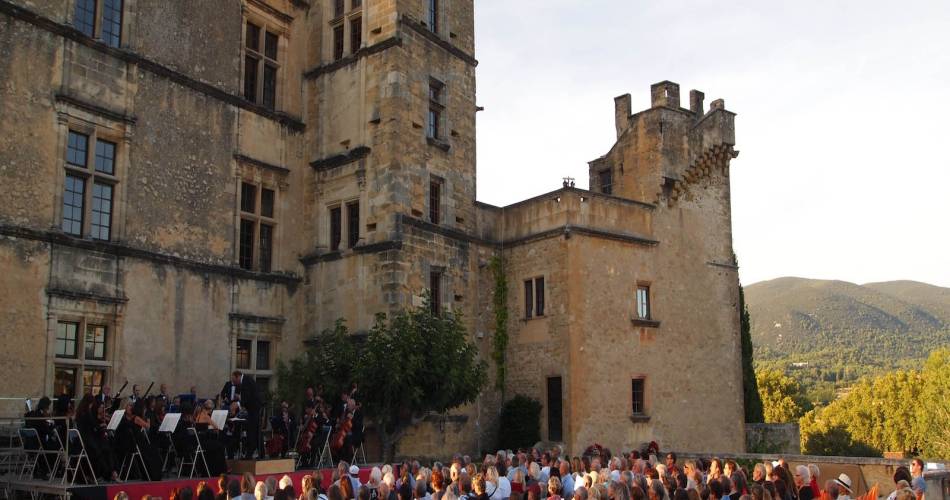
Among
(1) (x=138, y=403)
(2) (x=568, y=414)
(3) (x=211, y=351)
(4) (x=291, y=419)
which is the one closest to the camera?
(1) (x=138, y=403)

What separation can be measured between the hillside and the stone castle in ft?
317

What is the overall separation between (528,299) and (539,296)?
43 centimetres

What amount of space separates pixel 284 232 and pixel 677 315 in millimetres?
11469

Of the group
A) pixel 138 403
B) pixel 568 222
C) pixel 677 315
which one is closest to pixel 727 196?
pixel 677 315

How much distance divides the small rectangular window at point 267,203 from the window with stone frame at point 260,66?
230 cm

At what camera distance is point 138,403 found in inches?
594

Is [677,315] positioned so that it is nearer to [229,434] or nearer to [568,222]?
[568,222]

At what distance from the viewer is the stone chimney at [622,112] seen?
28.3 m

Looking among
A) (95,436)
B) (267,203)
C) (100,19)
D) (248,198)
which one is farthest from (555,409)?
(100,19)

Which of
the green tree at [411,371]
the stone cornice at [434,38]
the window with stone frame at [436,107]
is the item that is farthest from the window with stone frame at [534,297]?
the stone cornice at [434,38]

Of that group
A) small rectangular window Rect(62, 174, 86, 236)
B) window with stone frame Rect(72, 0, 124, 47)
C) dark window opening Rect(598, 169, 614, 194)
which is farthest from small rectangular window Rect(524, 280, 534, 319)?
window with stone frame Rect(72, 0, 124, 47)

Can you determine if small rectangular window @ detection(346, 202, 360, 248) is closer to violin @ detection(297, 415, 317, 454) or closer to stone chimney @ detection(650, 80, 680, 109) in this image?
violin @ detection(297, 415, 317, 454)

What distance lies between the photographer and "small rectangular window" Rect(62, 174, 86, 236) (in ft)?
60.3

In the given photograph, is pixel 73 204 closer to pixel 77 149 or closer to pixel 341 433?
pixel 77 149
